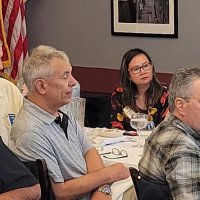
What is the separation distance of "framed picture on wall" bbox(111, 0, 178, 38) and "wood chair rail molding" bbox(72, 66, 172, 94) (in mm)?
371

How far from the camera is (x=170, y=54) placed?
4348 millimetres

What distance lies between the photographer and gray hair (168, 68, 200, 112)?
6.80 feet

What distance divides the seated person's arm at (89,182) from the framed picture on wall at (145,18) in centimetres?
212

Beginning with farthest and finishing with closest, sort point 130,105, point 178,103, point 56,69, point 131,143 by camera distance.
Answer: point 130,105 < point 131,143 < point 56,69 < point 178,103

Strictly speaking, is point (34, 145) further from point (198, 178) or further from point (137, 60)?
point (137, 60)

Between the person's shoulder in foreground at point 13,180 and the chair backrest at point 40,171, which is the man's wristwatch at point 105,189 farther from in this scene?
the person's shoulder in foreground at point 13,180

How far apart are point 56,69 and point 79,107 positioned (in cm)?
67

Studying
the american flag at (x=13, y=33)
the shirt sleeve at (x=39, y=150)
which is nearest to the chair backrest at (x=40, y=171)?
the shirt sleeve at (x=39, y=150)

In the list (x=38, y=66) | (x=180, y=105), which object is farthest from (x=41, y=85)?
(x=180, y=105)

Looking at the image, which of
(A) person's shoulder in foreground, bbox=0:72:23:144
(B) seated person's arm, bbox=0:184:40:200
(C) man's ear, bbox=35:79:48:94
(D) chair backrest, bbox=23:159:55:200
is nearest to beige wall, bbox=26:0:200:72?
(A) person's shoulder in foreground, bbox=0:72:23:144

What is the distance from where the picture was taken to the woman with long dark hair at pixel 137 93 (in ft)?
12.0

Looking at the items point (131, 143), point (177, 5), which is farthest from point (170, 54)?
point (131, 143)

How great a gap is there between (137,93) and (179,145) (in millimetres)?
1847

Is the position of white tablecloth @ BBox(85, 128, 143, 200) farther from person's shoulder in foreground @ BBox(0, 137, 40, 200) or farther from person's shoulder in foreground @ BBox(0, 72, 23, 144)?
person's shoulder in foreground @ BBox(0, 137, 40, 200)
